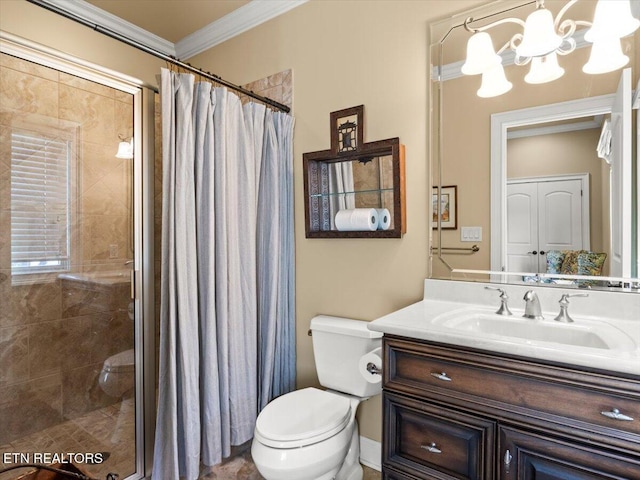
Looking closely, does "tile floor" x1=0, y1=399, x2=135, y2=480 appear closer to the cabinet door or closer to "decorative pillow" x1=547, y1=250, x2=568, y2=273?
the cabinet door

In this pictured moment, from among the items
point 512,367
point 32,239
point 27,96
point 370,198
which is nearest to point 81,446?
point 32,239

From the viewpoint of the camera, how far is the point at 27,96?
1.84 metres

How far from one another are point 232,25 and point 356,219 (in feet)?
5.41

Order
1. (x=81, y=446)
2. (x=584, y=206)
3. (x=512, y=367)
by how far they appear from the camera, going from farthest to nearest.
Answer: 1. (x=81, y=446)
2. (x=584, y=206)
3. (x=512, y=367)

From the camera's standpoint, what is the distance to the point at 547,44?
4.63 ft

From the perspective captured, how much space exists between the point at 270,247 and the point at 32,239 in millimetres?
1218

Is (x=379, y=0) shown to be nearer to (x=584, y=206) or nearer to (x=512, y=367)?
(x=584, y=206)

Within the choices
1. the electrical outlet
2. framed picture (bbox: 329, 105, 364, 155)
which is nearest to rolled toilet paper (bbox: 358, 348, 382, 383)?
the electrical outlet

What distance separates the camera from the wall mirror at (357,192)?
1791 mm

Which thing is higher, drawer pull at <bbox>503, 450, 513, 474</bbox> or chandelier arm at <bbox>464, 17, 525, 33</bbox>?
chandelier arm at <bbox>464, 17, 525, 33</bbox>

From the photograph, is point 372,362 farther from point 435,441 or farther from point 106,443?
point 106,443

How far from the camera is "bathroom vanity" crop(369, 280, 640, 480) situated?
0.92 meters

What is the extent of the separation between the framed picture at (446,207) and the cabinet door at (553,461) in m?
0.90

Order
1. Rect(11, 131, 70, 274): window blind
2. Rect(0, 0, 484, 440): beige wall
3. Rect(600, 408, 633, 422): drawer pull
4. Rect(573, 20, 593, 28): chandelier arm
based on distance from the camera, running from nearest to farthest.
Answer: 1. Rect(600, 408, 633, 422): drawer pull
2. Rect(573, 20, 593, 28): chandelier arm
3. Rect(0, 0, 484, 440): beige wall
4. Rect(11, 131, 70, 274): window blind
